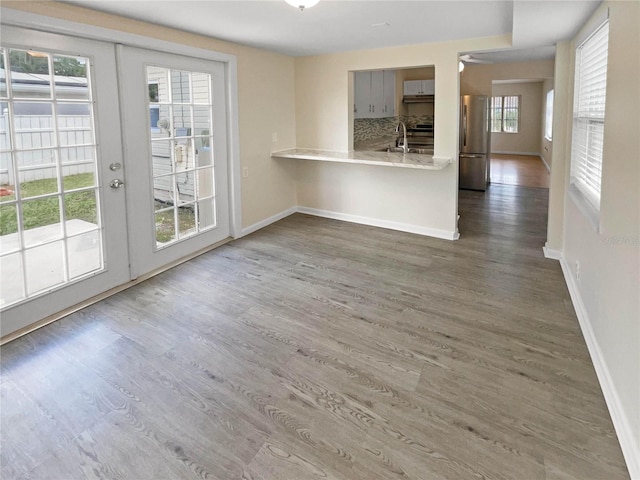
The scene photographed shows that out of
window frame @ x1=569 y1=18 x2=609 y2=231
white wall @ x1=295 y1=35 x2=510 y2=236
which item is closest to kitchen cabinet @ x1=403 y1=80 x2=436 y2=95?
white wall @ x1=295 y1=35 x2=510 y2=236

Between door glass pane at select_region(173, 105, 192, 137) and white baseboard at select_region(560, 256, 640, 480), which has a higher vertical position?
door glass pane at select_region(173, 105, 192, 137)

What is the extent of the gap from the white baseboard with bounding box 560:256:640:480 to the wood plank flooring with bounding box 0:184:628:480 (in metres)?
0.04

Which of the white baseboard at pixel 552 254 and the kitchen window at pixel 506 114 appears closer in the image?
the white baseboard at pixel 552 254

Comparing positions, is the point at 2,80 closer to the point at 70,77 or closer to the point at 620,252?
the point at 70,77

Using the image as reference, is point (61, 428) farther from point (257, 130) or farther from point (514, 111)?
point (514, 111)

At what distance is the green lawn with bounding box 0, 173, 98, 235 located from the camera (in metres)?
2.78

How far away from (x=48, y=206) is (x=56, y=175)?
0.23 m

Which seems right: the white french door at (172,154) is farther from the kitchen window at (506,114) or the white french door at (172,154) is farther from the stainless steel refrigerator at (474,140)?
the kitchen window at (506,114)

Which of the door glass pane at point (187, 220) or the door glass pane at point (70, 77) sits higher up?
the door glass pane at point (70, 77)

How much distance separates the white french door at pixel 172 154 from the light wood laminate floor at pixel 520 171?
6.22 meters

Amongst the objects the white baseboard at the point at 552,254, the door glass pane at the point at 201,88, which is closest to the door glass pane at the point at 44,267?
the door glass pane at the point at 201,88

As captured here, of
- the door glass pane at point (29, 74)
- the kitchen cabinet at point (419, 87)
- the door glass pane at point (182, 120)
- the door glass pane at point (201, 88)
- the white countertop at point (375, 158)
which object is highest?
the kitchen cabinet at point (419, 87)

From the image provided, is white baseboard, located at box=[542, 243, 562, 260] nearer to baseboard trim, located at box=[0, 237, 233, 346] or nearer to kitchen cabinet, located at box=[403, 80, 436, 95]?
baseboard trim, located at box=[0, 237, 233, 346]

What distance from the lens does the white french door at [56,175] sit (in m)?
2.75
